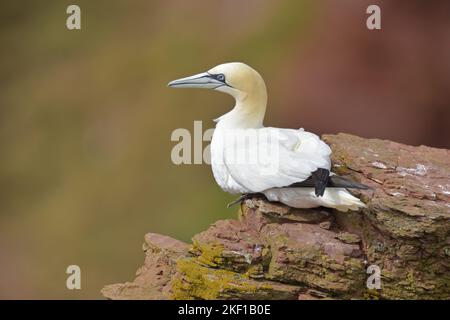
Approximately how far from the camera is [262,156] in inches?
235

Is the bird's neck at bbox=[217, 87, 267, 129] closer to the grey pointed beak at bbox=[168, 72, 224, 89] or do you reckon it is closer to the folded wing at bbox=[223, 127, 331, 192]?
the folded wing at bbox=[223, 127, 331, 192]

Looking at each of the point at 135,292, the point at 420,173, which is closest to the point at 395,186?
the point at 420,173

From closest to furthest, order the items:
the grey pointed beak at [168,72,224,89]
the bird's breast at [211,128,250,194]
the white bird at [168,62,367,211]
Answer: the white bird at [168,62,367,211] < the bird's breast at [211,128,250,194] < the grey pointed beak at [168,72,224,89]

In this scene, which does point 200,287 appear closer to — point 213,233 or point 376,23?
point 213,233

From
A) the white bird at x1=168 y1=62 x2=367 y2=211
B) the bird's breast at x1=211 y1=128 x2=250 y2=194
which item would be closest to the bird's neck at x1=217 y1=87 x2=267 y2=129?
the white bird at x1=168 y1=62 x2=367 y2=211

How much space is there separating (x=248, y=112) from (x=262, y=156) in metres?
0.41

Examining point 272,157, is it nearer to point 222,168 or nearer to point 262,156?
point 262,156

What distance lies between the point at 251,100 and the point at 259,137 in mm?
292

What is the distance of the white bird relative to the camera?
5.73 meters

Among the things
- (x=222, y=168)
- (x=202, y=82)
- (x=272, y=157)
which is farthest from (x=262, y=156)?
(x=202, y=82)

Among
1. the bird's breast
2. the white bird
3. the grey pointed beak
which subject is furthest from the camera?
the grey pointed beak

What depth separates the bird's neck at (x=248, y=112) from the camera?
20.3 ft

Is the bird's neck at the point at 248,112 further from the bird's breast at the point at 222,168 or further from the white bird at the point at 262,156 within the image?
the bird's breast at the point at 222,168

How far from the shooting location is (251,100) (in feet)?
20.3
